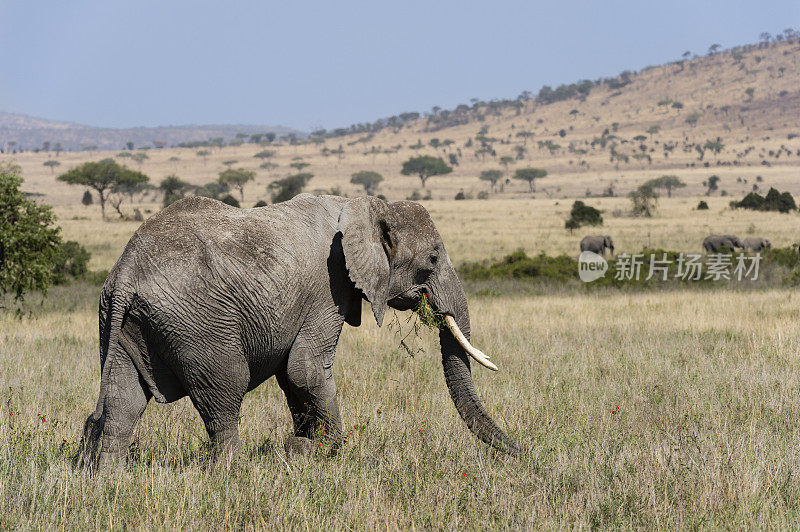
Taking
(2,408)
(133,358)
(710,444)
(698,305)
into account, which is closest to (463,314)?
(710,444)

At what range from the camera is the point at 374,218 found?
5.23m

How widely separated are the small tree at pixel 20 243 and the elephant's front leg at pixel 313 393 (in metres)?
8.02

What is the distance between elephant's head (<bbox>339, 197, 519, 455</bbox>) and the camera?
199 inches

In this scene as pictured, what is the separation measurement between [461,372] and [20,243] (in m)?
8.76

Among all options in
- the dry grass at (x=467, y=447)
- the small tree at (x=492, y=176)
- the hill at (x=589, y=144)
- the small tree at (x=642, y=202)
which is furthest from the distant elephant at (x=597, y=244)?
the small tree at (x=492, y=176)

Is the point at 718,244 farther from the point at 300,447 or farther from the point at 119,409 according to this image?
the point at 119,409

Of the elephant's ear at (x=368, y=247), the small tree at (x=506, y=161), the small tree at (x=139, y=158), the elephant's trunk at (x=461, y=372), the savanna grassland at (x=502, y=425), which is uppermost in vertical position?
the elephant's ear at (x=368, y=247)

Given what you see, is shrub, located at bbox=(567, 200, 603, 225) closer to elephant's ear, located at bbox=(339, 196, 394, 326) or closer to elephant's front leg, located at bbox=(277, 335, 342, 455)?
elephant's ear, located at bbox=(339, 196, 394, 326)

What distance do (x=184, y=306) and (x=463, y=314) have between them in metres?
1.99

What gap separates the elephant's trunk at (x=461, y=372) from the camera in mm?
5523

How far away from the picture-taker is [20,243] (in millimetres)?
11977

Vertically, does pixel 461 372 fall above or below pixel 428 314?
below

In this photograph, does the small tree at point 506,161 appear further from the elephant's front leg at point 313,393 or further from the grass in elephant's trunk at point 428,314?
the elephant's front leg at point 313,393

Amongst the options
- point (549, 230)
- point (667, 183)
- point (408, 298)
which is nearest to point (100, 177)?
point (549, 230)
